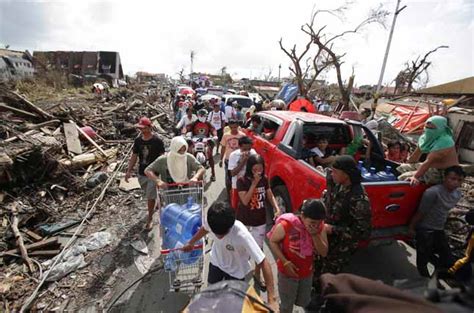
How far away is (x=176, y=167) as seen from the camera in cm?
397

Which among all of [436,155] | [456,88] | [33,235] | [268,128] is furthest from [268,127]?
[456,88]

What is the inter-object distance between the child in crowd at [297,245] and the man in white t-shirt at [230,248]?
213 millimetres

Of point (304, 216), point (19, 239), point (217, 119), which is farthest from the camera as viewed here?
point (217, 119)

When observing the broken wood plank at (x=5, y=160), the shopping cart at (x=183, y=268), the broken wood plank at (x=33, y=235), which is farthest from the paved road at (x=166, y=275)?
the broken wood plank at (x=5, y=160)

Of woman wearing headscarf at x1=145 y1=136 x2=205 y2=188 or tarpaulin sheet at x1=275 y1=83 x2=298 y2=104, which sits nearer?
woman wearing headscarf at x1=145 y1=136 x2=205 y2=188

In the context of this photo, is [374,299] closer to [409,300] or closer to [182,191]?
[409,300]

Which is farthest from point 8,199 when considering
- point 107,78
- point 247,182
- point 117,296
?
point 107,78

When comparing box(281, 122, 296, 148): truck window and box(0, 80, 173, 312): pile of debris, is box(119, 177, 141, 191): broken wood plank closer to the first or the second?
box(0, 80, 173, 312): pile of debris

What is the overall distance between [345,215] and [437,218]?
1682 mm

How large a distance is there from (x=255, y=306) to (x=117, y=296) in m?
2.59

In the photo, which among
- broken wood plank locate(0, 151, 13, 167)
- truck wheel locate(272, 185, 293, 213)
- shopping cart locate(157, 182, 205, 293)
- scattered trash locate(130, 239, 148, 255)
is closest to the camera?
shopping cart locate(157, 182, 205, 293)

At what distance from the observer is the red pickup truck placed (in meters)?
3.45

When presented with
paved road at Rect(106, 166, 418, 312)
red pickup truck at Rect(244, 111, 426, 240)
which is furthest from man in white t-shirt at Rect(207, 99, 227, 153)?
paved road at Rect(106, 166, 418, 312)

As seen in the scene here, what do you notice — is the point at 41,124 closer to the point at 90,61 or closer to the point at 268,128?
the point at 268,128
